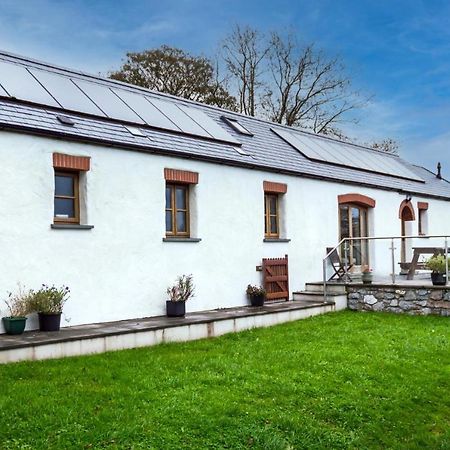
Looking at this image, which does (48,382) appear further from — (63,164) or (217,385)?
(63,164)

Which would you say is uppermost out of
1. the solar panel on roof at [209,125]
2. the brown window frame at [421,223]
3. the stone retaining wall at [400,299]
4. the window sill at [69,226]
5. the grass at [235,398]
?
the solar panel on roof at [209,125]

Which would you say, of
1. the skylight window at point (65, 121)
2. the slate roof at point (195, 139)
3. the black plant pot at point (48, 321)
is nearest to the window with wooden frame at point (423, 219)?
the slate roof at point (195, 139)

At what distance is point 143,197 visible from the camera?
11.0 m

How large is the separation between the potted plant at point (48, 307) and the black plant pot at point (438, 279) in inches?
343

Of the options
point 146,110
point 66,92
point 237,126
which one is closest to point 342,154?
point 237,126

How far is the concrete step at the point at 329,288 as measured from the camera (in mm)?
14688

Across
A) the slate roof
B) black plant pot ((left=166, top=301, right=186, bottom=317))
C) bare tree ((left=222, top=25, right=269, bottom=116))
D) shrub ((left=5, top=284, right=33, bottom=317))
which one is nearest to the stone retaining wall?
the slate roof

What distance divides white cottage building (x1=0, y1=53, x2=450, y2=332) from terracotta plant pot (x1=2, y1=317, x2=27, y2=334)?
434mm

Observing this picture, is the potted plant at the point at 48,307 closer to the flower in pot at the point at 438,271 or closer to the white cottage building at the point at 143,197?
the white cottage building at the point at 143,197

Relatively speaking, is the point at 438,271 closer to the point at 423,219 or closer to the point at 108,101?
the point at 108,101

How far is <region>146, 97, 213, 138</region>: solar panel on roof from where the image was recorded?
Result: 521 inches

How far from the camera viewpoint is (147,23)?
52.5 feet

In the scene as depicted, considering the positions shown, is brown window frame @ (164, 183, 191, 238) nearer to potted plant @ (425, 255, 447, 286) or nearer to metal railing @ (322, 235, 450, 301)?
metal railing @ (322, 235, 450, 301)

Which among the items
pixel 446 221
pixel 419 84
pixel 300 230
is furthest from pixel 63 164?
pixel 446 221
